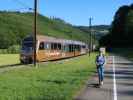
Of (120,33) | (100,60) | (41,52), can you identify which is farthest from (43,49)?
(120,33)

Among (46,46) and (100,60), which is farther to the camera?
(46,46)

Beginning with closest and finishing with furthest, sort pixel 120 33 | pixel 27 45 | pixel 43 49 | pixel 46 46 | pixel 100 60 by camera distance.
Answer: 1. pixel 100 60
2. pixel 27 45
3. pixel 43 49
4. pixel 46 46
5. pixel 120 33

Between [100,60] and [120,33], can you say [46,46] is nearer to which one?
[100,60]

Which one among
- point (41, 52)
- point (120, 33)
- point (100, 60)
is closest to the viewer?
point (100, 60)

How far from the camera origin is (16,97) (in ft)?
54.7

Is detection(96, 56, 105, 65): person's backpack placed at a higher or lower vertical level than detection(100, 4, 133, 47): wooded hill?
lower

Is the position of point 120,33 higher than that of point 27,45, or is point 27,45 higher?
point 120,33

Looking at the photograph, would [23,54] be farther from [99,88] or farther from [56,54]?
[99,88]

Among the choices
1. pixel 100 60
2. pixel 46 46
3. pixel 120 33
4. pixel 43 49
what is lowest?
pixel 43 49

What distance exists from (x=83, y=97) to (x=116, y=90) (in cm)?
363

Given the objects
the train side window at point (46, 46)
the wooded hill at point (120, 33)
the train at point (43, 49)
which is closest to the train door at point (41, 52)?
the train at point (43, 49)

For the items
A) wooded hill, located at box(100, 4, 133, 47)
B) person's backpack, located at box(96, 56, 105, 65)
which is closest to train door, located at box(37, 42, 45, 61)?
person's backpack, located at box(96, 56, 105, 65)

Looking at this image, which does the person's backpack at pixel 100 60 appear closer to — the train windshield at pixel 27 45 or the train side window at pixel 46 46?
the train windshield at pixel 27 45

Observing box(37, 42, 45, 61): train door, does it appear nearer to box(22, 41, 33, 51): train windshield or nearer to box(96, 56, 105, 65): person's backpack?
box(22, 41, 33, 51): train windshield
